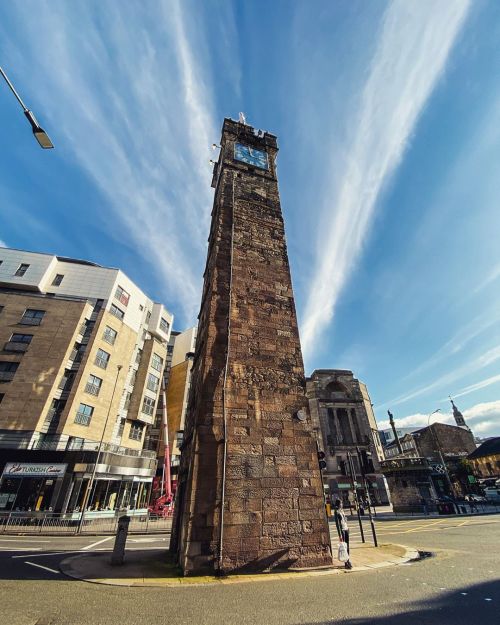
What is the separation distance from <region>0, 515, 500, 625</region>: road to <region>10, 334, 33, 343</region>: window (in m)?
28.5

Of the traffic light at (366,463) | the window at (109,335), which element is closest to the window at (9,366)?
the window at (109,335)

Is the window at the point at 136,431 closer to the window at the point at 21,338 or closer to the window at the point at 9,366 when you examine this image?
the window at the point at 9,366

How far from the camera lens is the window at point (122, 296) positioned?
38081 millimetres

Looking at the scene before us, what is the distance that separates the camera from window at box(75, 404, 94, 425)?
2777 centimetres

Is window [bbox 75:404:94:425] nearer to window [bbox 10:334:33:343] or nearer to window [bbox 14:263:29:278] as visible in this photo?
window [bbox 10:334:33:343]

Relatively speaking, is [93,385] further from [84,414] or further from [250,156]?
[250,156]

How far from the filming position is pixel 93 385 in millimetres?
30297

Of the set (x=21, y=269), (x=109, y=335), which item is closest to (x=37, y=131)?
(x=109, y=335)

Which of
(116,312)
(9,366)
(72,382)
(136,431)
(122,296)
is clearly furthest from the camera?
(122,296)

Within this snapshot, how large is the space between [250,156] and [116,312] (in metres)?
29.3

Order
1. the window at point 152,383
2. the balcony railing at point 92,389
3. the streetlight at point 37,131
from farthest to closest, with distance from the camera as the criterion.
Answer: the window at point 152,383
the balcony railing at point 92,389
the streetlight at point 37,131

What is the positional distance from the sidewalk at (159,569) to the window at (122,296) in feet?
107

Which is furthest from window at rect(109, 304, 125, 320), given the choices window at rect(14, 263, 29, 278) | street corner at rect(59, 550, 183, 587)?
street corner at rect(59, 550, 183, 587)

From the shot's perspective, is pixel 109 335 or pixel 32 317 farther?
pixel 109 335
